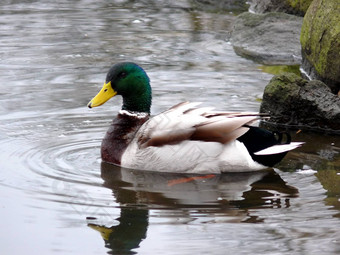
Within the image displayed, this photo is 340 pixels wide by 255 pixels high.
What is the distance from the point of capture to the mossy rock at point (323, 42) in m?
8.70

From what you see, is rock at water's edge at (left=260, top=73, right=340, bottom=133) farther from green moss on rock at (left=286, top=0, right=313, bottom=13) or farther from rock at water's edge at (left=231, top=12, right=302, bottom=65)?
green moss on rock at (left=286, top=0, right=313, bottom=13)

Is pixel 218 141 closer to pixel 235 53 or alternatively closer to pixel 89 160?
pixel 89 160

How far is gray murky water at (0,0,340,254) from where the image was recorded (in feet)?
15.6

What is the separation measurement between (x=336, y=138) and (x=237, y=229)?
2897 mm

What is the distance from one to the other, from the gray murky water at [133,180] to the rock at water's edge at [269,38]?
1.30ft

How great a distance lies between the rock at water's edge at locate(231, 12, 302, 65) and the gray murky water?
0.40 m

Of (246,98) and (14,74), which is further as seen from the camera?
(14,74)

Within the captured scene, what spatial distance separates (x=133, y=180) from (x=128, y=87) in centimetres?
99

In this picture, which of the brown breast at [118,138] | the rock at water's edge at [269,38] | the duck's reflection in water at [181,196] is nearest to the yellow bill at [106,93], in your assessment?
the brown breast at [118,138]

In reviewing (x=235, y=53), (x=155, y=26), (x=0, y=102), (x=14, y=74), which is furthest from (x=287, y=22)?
(x=0, y=102)

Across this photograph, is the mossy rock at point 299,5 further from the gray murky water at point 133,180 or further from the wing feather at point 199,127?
the wing feather at point 199,127

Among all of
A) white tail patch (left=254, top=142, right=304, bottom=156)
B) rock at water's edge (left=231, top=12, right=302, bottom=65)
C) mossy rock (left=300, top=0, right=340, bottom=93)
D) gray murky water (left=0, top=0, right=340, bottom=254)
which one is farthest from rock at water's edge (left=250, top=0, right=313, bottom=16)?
white tail patch (left=254, top=142, right=304, bottom=156)

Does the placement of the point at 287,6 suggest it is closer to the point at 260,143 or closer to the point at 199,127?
the point at 260,143

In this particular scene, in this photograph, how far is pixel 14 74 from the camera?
9695 millimetres
